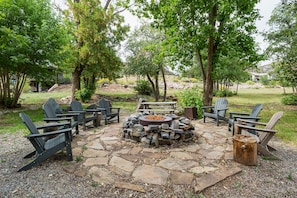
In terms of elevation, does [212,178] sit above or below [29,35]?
below

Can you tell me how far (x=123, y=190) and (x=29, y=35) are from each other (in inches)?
289

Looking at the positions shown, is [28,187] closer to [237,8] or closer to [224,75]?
[237,8]

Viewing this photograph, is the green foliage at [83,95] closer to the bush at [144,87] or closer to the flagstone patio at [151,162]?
the bush at [144,87]

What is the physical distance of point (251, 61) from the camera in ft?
22.9

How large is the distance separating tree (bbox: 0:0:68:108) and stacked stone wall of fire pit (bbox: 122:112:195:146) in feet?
15.9

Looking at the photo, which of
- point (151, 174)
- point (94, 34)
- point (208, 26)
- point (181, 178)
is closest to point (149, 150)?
point (151, 174)

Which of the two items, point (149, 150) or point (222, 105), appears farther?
point (222, 105)

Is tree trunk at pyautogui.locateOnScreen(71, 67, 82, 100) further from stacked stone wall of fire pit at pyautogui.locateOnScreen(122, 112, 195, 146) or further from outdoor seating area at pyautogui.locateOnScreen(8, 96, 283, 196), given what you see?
stacked stone wall of fire pit at pyautogui.locateOnScreen(122, 112, 195, 146)

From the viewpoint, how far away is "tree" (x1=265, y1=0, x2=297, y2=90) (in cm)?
791

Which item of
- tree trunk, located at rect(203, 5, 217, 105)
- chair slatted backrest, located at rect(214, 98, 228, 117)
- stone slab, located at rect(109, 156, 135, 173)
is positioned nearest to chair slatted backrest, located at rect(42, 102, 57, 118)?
stone slab, located at rect(109, 156, 135, 173)

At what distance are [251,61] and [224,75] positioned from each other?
10.6 metres

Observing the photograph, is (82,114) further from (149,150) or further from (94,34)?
(94,34)

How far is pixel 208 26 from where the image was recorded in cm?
596

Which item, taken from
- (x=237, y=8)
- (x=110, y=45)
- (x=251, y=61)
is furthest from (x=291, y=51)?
(x=110, y=45)
